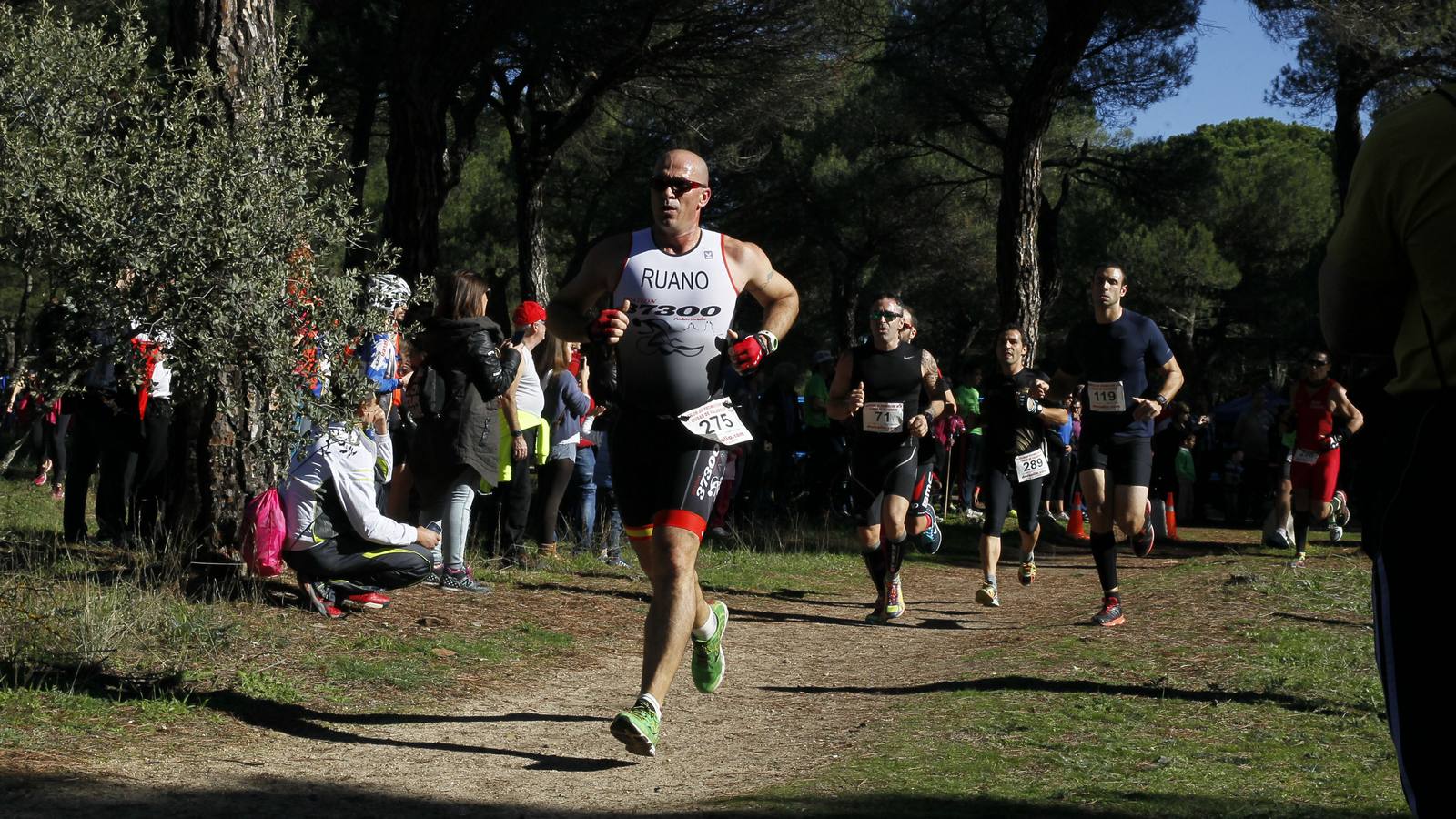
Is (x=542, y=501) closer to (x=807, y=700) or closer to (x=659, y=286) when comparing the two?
(x=807, y=700)

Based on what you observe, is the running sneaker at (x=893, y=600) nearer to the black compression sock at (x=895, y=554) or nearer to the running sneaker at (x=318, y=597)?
the black compression sock at (x=895, y=554)

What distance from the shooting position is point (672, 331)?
5.50 metres

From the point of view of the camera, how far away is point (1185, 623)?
28.5 ft

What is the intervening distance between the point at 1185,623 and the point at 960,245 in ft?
88.3

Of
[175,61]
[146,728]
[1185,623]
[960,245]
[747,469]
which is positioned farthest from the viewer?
[960,245]

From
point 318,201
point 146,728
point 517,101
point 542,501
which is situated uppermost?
point 517,101

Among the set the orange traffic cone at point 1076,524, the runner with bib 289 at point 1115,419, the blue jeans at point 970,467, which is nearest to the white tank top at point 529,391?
the runner with bib 289 at point 1115,419

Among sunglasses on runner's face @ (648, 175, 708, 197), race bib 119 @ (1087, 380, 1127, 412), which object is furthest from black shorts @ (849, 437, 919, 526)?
sunglasses on runner's face @ (648, 175, 708, 197)

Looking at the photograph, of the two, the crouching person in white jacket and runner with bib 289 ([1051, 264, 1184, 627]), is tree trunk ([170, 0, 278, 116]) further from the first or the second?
runner with bib 289 ([1051, 264, 1184, 627])

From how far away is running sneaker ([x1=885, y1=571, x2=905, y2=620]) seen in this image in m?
9.38

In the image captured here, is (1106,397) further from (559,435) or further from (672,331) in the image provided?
(672,331)

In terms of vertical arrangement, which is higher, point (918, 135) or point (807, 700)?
point (918, 135)

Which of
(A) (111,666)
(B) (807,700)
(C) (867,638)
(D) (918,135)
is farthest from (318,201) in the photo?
(D) (918,135)

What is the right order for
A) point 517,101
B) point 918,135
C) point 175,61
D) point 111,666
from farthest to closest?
1. point 918,135
2. point 517,101
3. point 175,61
4. point 111,666
